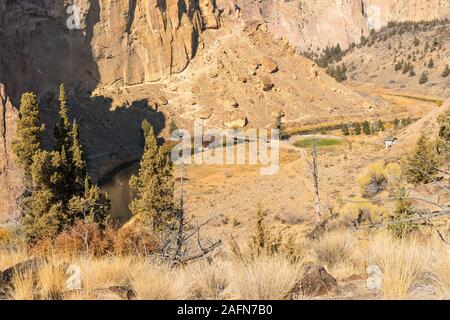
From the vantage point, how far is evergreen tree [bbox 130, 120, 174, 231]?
25.4m

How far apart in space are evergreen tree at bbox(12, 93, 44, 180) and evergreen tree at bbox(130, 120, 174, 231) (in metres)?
6.20

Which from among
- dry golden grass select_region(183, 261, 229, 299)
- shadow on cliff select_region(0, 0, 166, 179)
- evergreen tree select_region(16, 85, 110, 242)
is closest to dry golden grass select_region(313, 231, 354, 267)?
dry golden grass select_region(183, 261, 229, 299)

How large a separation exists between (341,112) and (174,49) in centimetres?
3231

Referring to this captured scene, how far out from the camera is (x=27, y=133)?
84.1 ft

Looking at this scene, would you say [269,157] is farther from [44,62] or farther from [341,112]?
[44,62]

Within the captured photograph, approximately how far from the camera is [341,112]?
84125mm

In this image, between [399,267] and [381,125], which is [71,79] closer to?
[381,125]

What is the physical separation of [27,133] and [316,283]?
2322cm

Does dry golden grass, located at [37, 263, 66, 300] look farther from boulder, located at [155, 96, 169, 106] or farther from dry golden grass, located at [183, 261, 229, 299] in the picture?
boulder, located at [155, 96, 169, 106]

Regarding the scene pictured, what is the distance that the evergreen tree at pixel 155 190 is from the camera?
25406 mm

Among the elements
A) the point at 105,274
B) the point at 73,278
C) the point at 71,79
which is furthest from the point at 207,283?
the point at 71,79

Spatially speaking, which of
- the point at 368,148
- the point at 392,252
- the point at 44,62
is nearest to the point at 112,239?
the point at 392,252
